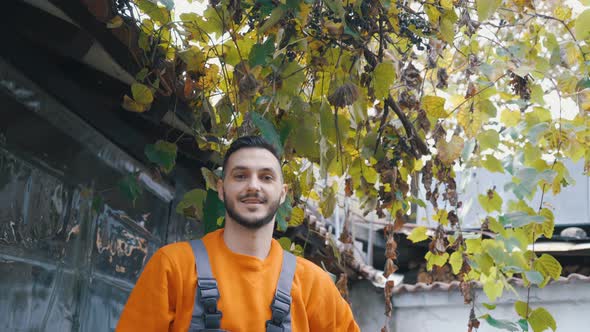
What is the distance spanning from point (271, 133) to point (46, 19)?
882 millimetres

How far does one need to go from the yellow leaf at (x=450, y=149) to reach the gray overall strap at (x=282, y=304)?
1.18 meters

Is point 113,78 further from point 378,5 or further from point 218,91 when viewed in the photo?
point 378,5

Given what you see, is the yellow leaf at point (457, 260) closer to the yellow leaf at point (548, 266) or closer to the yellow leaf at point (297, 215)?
the yellow leaf at point (548, 266)

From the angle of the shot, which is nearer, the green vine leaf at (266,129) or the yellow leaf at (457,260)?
the green vine leaf at (266,129)

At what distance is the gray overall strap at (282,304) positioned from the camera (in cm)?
216

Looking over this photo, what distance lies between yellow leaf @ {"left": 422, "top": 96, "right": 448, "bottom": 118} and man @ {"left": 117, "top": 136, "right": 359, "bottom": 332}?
1.08 m

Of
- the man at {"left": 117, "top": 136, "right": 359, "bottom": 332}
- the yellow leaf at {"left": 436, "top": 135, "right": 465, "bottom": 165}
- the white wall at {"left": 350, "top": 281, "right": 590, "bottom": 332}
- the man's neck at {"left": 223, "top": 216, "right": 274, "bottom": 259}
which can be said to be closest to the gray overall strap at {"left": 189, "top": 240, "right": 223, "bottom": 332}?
the man at {"left": 117, "top": 136, "right": 359, "bottom": 332}

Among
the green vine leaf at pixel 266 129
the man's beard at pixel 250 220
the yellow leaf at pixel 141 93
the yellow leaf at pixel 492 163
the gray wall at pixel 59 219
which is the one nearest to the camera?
the man's beard at pixel 250 220

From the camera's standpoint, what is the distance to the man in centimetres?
210

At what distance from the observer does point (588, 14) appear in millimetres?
3352

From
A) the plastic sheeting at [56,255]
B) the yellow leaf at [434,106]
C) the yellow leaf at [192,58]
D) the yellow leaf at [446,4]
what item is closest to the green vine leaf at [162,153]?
the yellow leaf at [192,58]

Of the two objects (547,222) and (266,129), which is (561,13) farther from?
(266,129)

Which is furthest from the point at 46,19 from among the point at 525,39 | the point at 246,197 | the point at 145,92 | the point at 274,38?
the point at 525,39

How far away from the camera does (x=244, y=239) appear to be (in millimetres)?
2258
